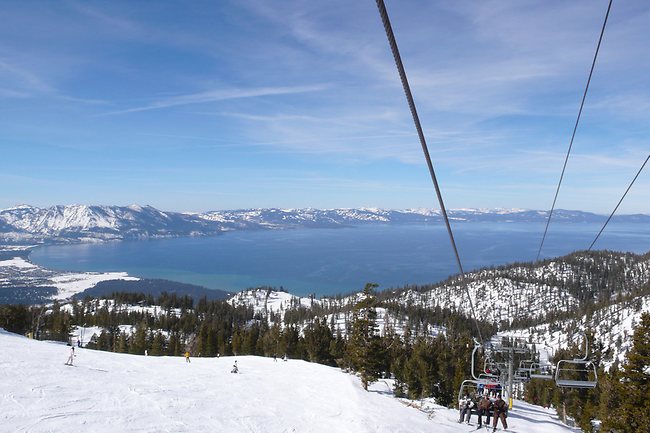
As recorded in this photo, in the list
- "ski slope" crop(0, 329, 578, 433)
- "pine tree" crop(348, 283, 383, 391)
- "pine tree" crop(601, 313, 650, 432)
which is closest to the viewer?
"ski slope" crop(0, 329, 578, 433)

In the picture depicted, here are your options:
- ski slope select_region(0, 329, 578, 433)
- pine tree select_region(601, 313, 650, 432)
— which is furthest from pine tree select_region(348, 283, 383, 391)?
pine tree select_region(601, 313, 650, 432)

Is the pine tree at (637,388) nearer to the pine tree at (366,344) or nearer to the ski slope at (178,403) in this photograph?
the ski slope at (178,403)

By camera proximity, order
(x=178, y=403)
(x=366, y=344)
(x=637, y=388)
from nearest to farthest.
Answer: (x=178, y=403) < (x=637, y=388) < (x=366, y=344)

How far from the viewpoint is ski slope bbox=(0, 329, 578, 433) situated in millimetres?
16688

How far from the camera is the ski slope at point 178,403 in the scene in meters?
16.7

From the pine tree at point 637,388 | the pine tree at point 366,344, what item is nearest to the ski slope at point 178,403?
the pine tree at point 637,388

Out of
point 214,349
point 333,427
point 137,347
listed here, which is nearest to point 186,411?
point 333,427

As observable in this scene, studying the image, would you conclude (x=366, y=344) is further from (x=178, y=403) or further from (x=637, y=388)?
(x=178, y=403)

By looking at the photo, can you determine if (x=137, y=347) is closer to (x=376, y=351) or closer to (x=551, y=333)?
(x=376, y=351)

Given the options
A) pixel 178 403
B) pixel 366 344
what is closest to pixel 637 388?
pixel 366 344

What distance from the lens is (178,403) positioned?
20.6 metres

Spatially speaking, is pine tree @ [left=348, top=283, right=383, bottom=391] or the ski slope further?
pine tree @ [left=348, top=283, right=383, bottom=391]

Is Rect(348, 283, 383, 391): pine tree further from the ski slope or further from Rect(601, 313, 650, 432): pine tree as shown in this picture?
Rect(601, 313, 650, 432): pine tree

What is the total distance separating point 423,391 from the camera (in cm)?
5575
